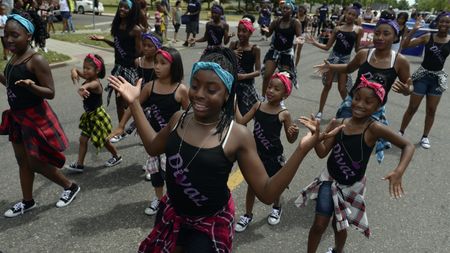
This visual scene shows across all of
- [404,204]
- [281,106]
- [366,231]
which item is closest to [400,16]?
[404,204]

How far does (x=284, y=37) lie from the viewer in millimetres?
7262

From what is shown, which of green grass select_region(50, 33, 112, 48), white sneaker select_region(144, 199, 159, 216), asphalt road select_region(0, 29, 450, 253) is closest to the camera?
asphalt road select_region(0, 29, 450, 253)

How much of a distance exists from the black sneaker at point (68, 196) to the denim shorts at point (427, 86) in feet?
17.9

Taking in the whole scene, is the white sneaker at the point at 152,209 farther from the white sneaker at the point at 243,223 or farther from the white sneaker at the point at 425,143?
the white sneaker at the point at 425,143

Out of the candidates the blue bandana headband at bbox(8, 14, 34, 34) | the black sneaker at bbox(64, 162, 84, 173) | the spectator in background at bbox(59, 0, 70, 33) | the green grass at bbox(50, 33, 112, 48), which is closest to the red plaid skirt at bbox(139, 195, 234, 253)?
the blue bandana headband at bbox(8, 14, 34, 34)

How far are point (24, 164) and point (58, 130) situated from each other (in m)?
0.49

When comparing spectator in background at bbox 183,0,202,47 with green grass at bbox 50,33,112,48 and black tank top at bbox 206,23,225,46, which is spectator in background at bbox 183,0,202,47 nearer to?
green grass at bbox 50,33,112,48

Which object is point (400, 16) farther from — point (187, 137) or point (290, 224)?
point (187, 137)

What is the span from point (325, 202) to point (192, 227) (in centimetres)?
134

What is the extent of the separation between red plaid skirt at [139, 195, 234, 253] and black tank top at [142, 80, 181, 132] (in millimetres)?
1647

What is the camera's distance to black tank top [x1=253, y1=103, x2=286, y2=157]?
3.87m

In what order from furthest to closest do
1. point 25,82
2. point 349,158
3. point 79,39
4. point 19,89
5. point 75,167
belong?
point 79,39, point 75,167, point 19,89, point 25,82, point 349,158

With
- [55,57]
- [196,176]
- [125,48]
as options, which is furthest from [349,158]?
[55,57]

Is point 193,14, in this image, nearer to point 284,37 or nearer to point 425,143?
point 284,37
